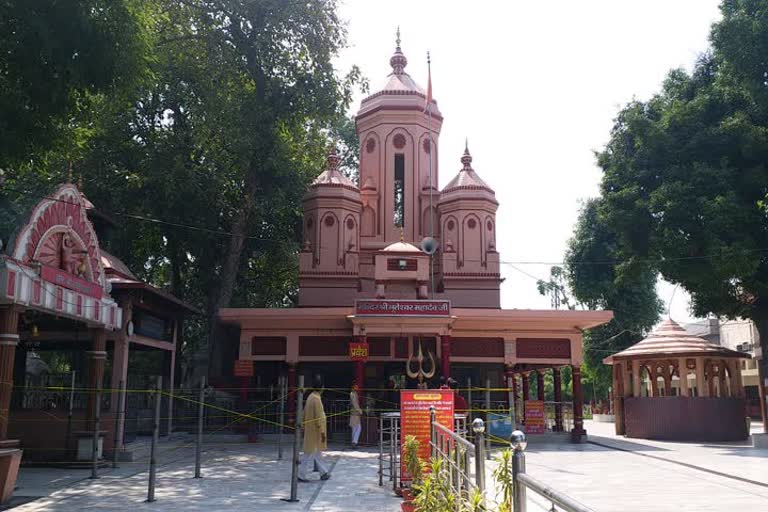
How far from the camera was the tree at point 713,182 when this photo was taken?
813 inches

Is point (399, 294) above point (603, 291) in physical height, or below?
below

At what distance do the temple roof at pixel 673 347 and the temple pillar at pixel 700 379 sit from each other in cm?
32

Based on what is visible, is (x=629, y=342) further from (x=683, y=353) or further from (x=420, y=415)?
(x=420, y=415)

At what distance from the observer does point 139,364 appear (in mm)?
36406

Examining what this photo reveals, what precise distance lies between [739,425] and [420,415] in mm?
16538

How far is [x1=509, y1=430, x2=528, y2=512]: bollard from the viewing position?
12.6 feet

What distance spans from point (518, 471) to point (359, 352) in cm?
1707

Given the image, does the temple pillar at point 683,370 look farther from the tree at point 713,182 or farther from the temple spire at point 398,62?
the temple spire at point 398,62

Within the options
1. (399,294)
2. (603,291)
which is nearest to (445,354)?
(399,294)

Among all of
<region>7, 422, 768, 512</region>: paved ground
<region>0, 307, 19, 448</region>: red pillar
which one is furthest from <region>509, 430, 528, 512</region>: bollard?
<region>0, 307, 19, 448</region>: red pillar

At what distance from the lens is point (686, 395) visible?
74.5 feet

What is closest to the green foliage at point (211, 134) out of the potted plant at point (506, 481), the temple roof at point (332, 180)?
the temple roof at point (332, 180)

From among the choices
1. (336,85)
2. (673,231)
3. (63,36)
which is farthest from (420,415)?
(336,85)

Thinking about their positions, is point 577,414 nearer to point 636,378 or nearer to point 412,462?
point 636,378
